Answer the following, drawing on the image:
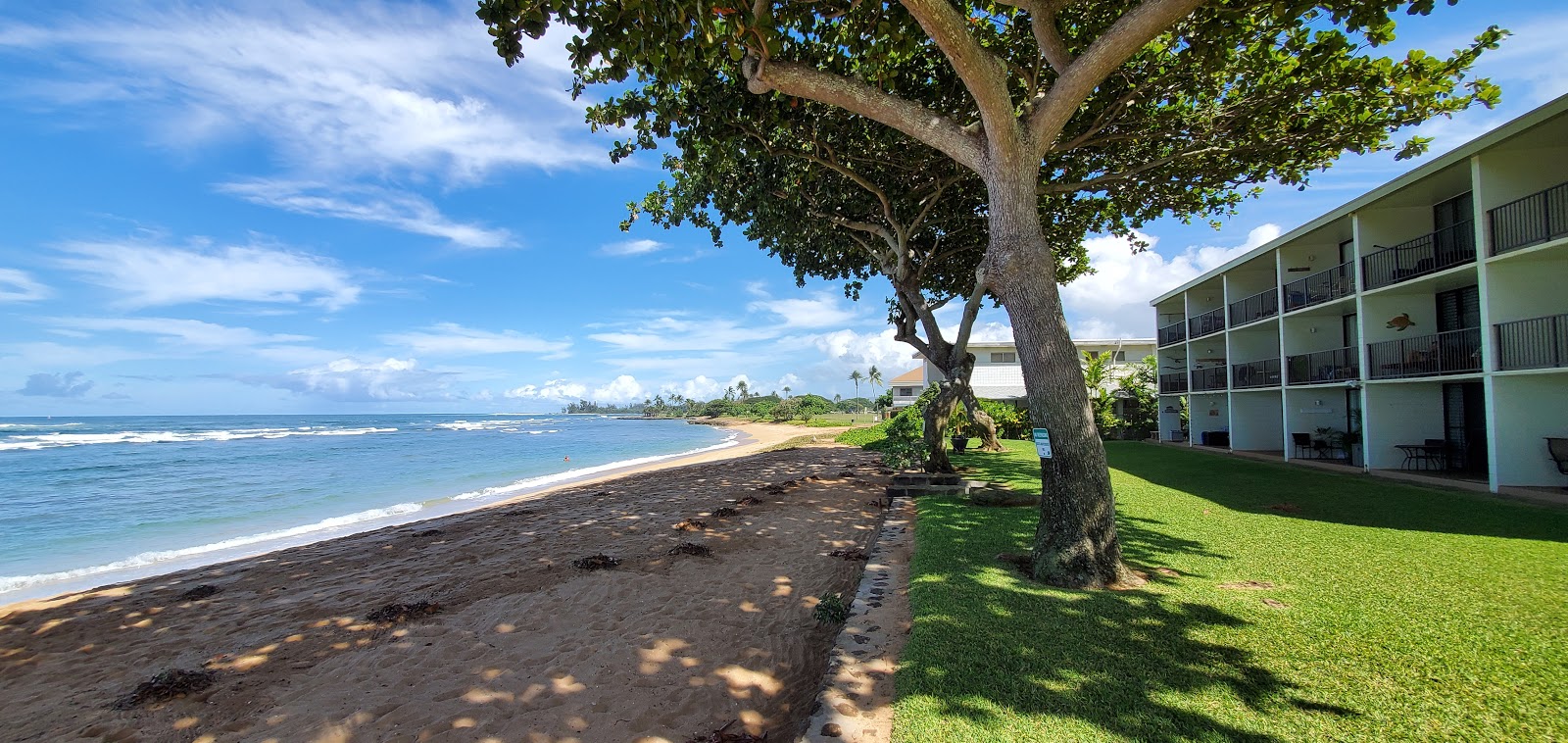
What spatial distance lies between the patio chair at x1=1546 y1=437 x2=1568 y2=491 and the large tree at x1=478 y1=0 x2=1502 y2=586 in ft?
17.0

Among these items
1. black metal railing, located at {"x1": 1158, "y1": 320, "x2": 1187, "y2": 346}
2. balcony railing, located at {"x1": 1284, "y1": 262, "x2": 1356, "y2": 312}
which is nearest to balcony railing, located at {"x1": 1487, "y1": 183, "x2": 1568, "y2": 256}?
balcony railing, located at {"x1": 1284, "y1": 262, "x2": 1356, "y2": 312}

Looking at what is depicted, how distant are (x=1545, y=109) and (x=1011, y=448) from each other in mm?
13806

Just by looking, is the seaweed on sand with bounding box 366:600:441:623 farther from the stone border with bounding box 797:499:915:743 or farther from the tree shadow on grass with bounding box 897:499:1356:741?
the tree shadow on grass with bounding box 897:499:1356:741

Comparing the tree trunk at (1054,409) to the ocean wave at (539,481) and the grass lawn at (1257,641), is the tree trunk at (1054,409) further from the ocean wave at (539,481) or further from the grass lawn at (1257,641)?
the ocean wave at (539,481)

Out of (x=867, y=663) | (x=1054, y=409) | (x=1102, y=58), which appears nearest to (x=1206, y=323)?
(x=1102, y=58)

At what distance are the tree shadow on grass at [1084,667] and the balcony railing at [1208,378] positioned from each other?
18386mm

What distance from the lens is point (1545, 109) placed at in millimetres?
8219

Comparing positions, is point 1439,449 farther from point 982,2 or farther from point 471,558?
point 471,558

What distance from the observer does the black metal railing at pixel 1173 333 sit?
2227cm

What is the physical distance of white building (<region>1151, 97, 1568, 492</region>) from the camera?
9609 millimetres

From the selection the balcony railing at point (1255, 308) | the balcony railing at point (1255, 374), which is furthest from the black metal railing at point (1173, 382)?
the balcony railing at point (1255, 308)

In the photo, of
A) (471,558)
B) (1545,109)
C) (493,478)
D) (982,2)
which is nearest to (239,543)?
(471,558)

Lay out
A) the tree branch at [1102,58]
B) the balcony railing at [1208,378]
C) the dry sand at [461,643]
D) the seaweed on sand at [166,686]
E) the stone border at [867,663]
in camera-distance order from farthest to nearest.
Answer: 1. the balcony railing at [1208,378]
2. the tree branch at [1102,58]
3. the seaweed on sand at [166,686]
4. the dry sand at [461,643]
5. the stone border at [867,663]

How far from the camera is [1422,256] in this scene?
12039 millimetres
